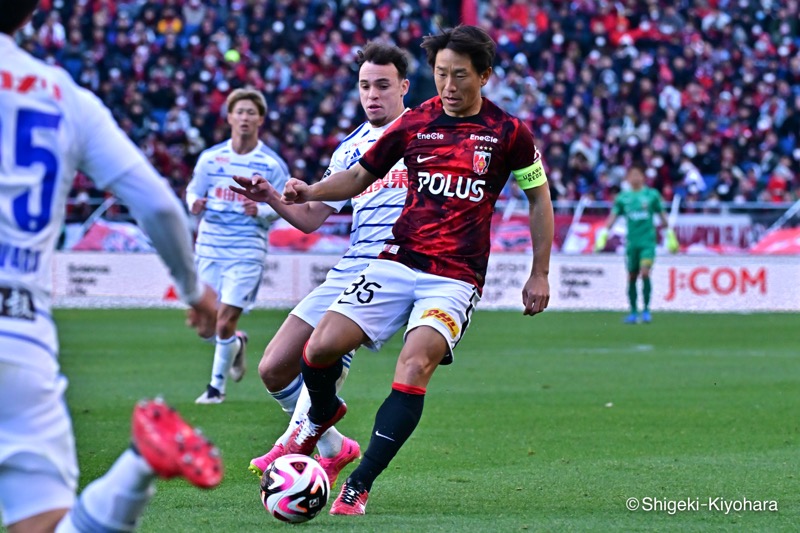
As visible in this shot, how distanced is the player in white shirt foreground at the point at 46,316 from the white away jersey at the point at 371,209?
3.56m

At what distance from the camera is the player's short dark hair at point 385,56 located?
23.9 ft

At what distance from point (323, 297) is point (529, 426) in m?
2.89

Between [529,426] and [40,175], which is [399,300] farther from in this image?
[529,426]

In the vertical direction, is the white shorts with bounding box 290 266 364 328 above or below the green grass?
above

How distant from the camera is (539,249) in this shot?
246 inches

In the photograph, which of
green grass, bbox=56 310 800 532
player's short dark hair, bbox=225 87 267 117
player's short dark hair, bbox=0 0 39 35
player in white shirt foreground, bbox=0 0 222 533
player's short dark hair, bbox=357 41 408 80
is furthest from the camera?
player's short dark hair, bbox=225 87 267 117

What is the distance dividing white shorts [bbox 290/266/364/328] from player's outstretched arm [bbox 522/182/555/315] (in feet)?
3.50

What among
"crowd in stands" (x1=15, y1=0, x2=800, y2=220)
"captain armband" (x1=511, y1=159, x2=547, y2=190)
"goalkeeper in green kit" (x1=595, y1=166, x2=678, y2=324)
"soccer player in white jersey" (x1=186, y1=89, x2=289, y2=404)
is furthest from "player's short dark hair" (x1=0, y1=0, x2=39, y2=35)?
"crowd in stands" (x1=15, y1=0, x2=800, y2=220)

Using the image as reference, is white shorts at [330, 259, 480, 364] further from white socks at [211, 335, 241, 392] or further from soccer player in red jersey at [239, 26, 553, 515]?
white socks at [211, 335, 241, 392]

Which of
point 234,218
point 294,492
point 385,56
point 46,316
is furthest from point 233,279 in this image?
point 46,316

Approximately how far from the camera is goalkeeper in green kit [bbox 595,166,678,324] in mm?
20562

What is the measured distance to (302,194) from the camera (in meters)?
6.05

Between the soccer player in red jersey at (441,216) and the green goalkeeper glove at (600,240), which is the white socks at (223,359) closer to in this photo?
the soccer player in red jersey at (441,216)

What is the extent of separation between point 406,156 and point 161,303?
59.1ft
